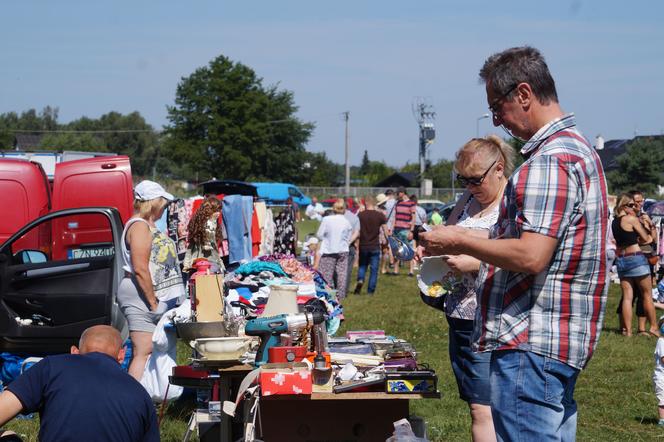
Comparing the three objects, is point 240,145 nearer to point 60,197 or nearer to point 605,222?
point 60,197

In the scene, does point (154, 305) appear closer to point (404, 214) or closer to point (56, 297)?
point (56, 297)

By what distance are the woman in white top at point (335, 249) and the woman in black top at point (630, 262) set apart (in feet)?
14.1

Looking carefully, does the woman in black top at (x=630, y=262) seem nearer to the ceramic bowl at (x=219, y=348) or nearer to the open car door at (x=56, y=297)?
the open car door at (x=56, y=297)

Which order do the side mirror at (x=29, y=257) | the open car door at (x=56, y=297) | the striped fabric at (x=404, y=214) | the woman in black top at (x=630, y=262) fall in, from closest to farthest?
the open car door at (x=56, y=297)
the side mirror at (x=29, y=257)
the woman in black top at (x=630, y=262)
the striped fabric at (x=404, y=214)

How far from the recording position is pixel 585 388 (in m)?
8.32

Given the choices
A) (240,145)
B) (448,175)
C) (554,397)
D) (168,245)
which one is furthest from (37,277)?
(448,175)

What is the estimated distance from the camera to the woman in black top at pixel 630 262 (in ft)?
36.8

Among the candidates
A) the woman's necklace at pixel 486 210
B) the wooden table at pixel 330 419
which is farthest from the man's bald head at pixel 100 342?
the woman's necklace at pixel 486 210

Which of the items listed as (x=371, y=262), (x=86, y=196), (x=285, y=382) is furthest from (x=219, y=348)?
(x=371, y=262)

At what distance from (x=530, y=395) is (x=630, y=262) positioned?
9.12 meters

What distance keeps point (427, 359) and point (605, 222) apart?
6606 mm

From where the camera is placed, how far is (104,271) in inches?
325

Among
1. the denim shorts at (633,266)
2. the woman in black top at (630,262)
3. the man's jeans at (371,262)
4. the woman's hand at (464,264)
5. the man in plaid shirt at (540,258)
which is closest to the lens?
the man in plaid shirt at (540,258)

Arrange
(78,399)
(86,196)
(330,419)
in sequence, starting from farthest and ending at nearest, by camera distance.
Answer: (86,196)
(330,419)
(78,399)
